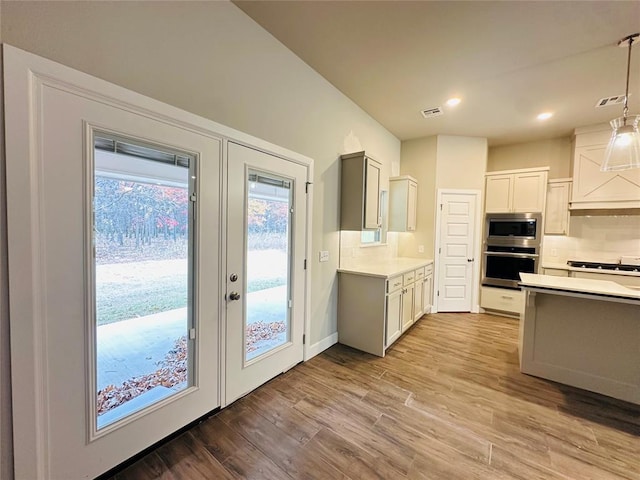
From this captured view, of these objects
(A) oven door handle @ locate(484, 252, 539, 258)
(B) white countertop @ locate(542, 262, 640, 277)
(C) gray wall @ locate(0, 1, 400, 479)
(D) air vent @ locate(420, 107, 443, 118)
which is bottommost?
(B) white countertop @ locate(542, 262, 640, 277)

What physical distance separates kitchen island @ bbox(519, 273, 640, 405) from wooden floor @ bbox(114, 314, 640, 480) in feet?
0.47

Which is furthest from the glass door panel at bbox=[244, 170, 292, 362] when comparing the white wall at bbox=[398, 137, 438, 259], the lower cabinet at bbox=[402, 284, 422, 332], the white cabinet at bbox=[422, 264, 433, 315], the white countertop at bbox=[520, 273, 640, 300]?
the white wall at bbox=[398, 137, 438, 259]

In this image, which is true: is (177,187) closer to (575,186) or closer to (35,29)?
(35,29)

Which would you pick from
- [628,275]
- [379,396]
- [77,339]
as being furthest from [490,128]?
[77,339]

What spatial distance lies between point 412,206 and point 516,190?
176 cm

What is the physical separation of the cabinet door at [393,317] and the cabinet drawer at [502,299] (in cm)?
228

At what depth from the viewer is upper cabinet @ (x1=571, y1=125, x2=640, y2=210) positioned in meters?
3.91

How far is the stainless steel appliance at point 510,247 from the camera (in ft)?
14.2

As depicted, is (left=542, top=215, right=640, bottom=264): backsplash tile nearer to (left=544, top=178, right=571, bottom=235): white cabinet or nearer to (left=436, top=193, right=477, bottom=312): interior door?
(left=544, top=178, right=571, bottom=235): white cabinet

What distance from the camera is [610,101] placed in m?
3.30

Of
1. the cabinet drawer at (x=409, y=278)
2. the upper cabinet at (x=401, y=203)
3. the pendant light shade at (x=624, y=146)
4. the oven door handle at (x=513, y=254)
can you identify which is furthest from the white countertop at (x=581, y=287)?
the upper cabinet at (x=401, y=203)

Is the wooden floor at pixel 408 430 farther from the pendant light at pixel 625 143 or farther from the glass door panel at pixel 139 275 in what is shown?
the pendant light at pixel 625 143

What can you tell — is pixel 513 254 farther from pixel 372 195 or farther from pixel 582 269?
pixel 372 195

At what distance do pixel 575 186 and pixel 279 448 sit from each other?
5573 mm
